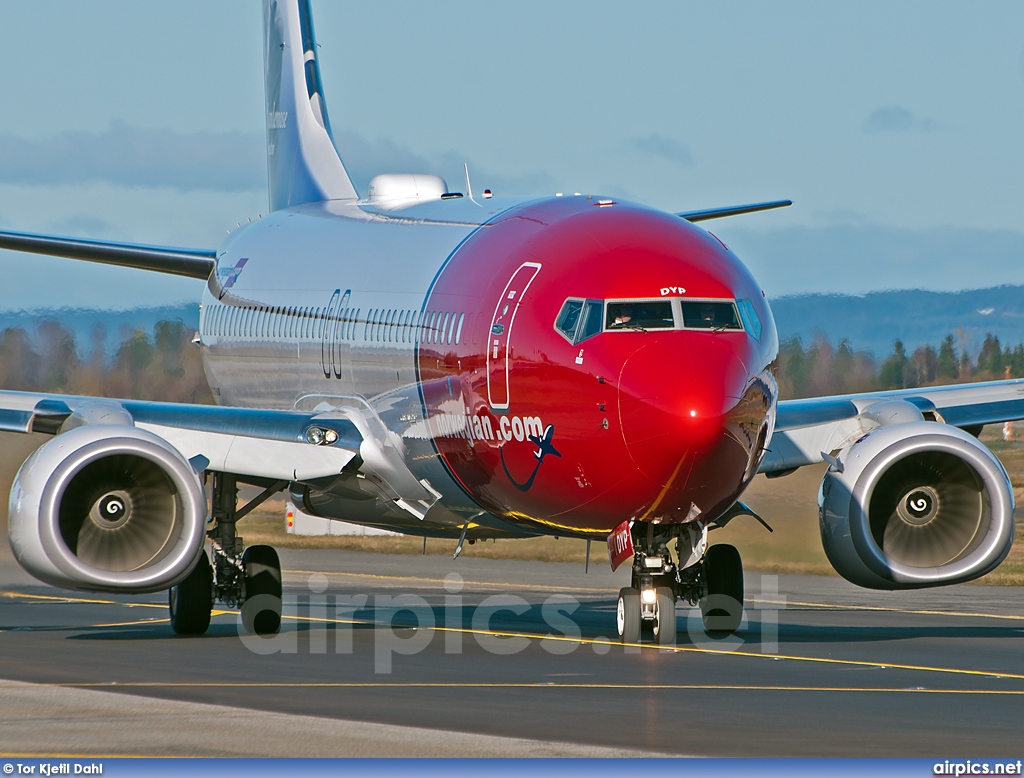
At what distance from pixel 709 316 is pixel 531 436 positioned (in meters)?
2.01

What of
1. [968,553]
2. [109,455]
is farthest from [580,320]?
[968,553]

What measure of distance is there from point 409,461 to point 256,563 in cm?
270

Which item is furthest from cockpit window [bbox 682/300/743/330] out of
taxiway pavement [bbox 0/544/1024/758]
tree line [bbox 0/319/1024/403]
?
tree line [bbox 0/319/1024/403]

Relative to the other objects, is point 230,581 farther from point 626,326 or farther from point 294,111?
point 294,111

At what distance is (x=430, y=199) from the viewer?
25.4m

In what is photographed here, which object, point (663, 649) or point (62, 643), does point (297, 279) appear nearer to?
point (62, 643)

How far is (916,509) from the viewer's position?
→ 2009 cm

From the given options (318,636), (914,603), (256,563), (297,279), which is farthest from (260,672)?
(914,603)

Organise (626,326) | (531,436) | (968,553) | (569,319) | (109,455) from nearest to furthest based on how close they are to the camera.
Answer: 1. (626,326)
2. (569,319)
3. (531,436)
4. (109,455)
5. (968,553)

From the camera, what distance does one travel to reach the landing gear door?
59.5 feet

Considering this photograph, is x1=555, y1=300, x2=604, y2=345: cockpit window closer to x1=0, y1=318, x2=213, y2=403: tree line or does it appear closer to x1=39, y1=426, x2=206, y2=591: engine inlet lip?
x1=39, y1=426, x2=206, y2=591: engine inlet lip

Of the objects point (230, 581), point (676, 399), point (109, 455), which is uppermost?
point (676, 399)

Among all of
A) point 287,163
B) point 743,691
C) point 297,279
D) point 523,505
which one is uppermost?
point 287,163

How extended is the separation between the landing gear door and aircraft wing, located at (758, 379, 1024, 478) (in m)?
3.53
